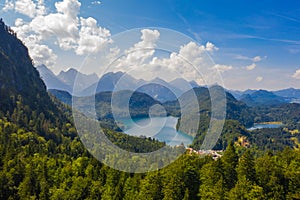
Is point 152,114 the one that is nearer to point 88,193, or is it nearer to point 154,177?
point 154,177

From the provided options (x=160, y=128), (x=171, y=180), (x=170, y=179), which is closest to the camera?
(x=160, y=128)

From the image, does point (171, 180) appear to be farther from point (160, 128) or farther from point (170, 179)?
point (160, 128)

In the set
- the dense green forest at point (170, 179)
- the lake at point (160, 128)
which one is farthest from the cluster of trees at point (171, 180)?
the lake at point (160, 128)

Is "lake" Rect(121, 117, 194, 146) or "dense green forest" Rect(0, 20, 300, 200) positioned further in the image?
"dense green forest" Rect(0, 20, 300, 200)

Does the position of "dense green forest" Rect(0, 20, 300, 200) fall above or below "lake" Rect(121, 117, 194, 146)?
below

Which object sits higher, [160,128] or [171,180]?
[160,128]

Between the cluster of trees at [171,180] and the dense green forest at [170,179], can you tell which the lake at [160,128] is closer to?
the dense green forest at [170,179]

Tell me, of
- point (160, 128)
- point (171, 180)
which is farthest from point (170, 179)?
point (160, 128)

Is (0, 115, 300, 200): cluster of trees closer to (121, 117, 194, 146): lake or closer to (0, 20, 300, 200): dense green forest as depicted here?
(0, 20, 300, 200): dense green forest

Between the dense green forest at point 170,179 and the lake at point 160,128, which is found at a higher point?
the lake at point 160,128

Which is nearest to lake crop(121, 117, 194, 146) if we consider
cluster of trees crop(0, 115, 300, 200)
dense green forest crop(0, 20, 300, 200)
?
dense green forest crop(0, 20, 300, 200)

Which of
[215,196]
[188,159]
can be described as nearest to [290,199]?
[215,196]
